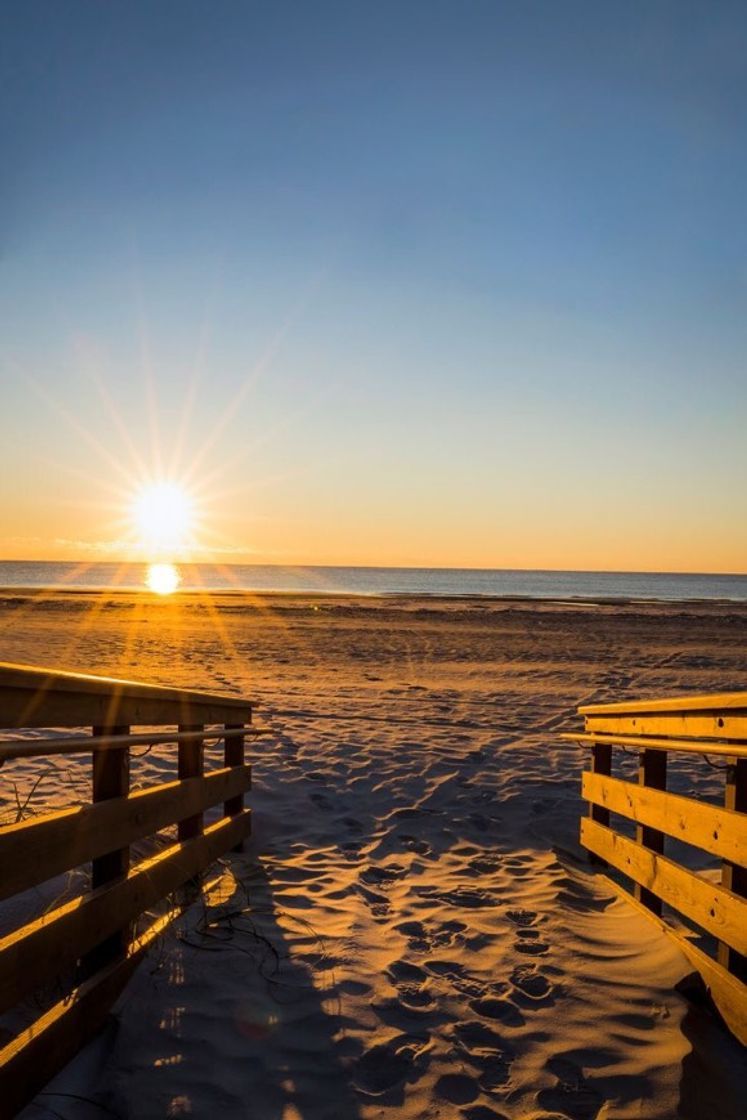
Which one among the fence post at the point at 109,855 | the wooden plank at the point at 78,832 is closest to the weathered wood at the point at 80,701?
the fence post at the point at 109,855

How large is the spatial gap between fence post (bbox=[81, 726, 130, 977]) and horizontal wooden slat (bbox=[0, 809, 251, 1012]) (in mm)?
56

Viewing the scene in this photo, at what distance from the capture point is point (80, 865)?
3262mm

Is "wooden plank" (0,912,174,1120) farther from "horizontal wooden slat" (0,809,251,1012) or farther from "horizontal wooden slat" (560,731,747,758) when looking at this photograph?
"horizontal wooden slat" (560,731,747,758)

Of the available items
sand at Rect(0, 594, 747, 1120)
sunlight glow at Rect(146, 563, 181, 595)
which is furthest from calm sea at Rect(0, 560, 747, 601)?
sand at Rect(0, 594, 747, 1120)

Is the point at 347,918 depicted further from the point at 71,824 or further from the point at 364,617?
the point at 364,617

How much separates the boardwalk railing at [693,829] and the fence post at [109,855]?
271cm

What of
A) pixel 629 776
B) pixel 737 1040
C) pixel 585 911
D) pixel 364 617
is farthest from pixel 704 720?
pixel 364 617

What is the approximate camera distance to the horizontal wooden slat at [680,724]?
140 inches

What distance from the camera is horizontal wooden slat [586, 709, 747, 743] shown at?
140 inches

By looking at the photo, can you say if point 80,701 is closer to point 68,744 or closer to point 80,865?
point 68,744

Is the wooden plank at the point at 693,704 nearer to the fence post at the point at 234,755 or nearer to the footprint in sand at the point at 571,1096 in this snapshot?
the footprint in sand at the point at 571,1096

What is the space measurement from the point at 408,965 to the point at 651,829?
5.88 feet

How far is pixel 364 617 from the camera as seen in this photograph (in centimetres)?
3112

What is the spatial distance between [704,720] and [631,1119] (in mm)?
1766
